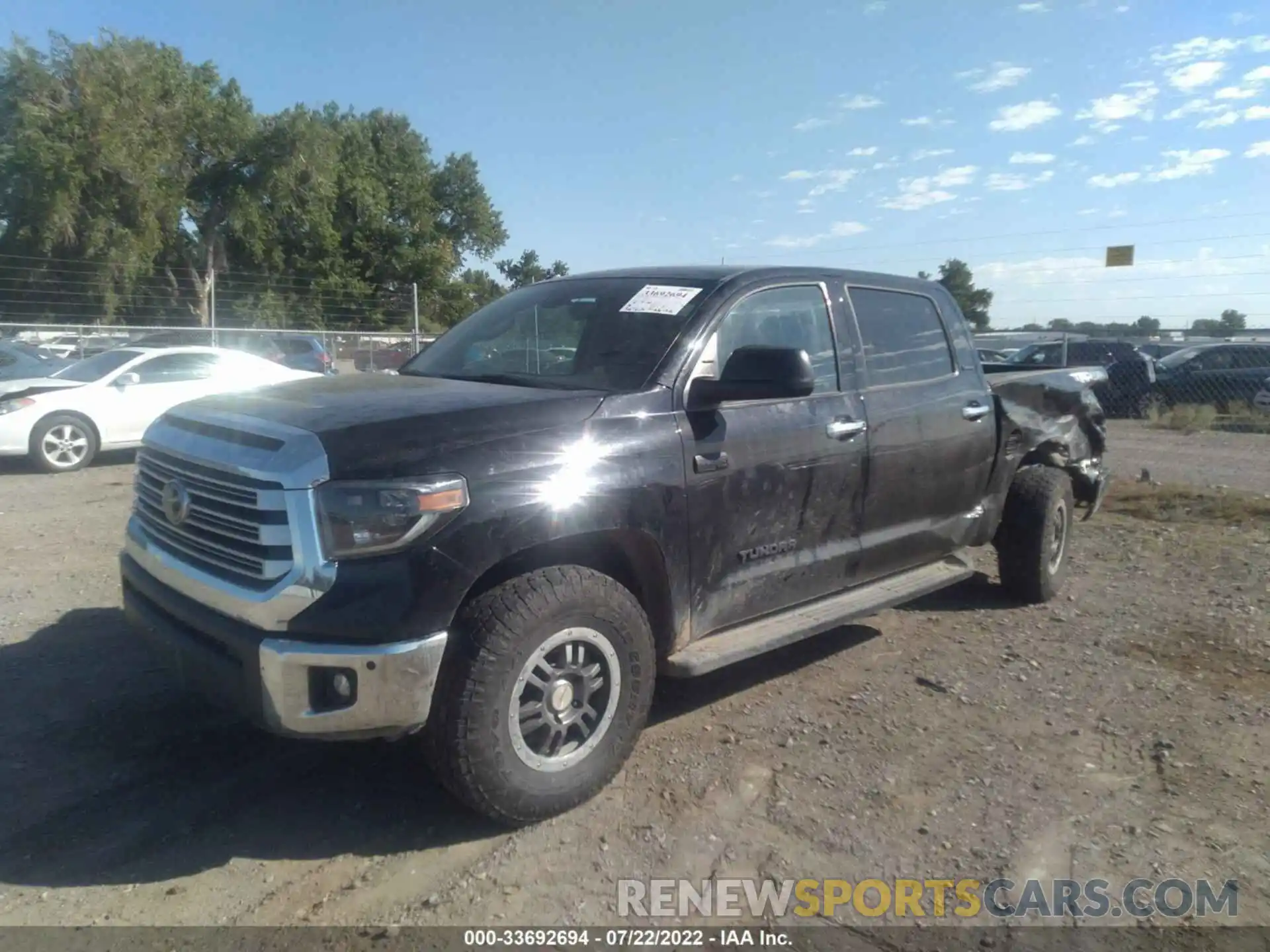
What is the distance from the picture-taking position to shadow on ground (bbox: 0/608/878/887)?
332 cm

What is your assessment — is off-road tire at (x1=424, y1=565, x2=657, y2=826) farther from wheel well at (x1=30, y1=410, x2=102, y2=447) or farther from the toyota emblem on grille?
wheel well at (x1=30, y1=410, x2=102, y2=447)

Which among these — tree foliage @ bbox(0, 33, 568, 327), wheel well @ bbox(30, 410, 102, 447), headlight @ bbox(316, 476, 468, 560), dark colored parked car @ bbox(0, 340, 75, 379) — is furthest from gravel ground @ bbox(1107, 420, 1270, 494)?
tree foliage @ bbox(0, 33, 568, 327)

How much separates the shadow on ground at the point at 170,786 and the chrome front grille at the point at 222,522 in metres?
0.88

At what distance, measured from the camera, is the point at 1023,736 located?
4289 mm

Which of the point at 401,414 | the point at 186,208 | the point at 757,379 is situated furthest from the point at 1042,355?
the point at 186,208

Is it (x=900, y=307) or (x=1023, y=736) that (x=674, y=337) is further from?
(x=1023, y=736)

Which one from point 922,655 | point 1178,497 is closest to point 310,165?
point 1178,497

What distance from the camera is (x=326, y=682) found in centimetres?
308

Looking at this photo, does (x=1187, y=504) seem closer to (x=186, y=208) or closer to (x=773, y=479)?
(x=773, y=479)

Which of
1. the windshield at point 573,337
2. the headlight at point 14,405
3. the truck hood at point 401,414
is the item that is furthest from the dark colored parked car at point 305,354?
the truck hood at point 401,414

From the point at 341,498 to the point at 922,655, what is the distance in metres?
3.37

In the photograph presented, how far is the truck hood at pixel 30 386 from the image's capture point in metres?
11.1

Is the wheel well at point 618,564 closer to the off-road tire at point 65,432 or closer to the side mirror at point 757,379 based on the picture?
the side mirror at point 757,379

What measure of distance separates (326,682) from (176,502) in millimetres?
1002
